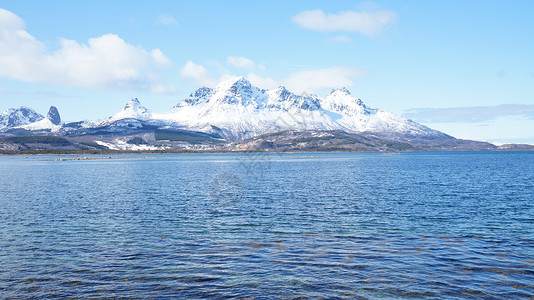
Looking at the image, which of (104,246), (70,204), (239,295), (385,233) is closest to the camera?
(239,295)

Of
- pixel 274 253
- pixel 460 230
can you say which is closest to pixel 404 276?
pixel 274 253

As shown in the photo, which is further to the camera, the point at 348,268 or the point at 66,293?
the point at 348,268

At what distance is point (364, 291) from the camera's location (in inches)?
966

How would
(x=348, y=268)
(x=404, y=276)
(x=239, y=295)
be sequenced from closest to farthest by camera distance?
(x=239, y=295) < (x=404, y=276) < (x=348, y=268)

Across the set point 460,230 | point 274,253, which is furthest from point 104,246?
point 460,230

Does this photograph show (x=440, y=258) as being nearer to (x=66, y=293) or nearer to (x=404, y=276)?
(x=404, y=276)

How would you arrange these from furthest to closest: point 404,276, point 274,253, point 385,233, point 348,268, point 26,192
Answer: point 26,192
point 385,233
point 274,253
point 348,268
point 404,276

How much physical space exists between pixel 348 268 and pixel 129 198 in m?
52.0

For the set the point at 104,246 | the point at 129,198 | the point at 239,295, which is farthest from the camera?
the point at 129,198

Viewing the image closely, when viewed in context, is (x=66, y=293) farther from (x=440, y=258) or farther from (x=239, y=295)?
(x=440, y=258)

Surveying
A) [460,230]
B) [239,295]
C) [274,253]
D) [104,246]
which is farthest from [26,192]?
[460,230]

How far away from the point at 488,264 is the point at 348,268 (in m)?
10.3

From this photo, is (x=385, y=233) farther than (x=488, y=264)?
Yes

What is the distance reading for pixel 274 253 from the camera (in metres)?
32.9
